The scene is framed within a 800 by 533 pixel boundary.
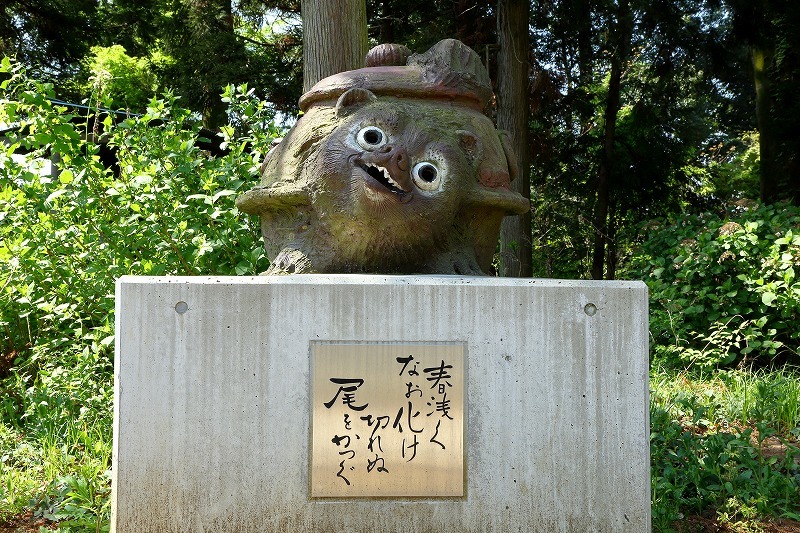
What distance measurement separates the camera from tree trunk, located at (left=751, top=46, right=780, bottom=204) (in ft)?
30.0

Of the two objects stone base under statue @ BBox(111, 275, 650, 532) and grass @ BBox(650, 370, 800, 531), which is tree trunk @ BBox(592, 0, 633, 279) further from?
stone base under statue @ BBox(111, 275, 650, 532)

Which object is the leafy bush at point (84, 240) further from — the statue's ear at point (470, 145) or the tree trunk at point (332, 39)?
the statue's ear at point (470, 145)

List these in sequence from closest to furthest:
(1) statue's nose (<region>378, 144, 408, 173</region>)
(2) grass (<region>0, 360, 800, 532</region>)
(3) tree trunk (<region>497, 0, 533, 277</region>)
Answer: (1) statue's nose (<region>378, 144, 408, 173</region>) → (2) grass (<region>0, 360, 800, 532</region>) → (3) tree trunk (<region>497, 0, 533, 277</region>)

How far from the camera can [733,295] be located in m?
5.88

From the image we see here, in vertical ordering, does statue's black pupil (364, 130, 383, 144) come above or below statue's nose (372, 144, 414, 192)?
above

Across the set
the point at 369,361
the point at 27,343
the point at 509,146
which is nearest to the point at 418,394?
the point at 369,361

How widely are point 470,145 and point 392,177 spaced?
445 mm

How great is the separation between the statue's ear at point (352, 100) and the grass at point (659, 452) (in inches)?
74.0

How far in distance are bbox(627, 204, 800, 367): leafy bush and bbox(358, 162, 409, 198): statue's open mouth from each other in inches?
134

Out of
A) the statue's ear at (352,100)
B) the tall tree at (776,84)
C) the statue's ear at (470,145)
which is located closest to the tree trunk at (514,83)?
the tall tree at (776,84)

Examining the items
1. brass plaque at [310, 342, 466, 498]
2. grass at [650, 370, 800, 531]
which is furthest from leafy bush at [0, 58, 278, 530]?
grass at [650, 370, 800, 531]

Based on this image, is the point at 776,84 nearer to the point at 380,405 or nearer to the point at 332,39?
the point at 332,39

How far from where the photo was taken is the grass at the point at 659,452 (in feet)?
10.3

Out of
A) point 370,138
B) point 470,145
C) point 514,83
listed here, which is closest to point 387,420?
point 370,138
